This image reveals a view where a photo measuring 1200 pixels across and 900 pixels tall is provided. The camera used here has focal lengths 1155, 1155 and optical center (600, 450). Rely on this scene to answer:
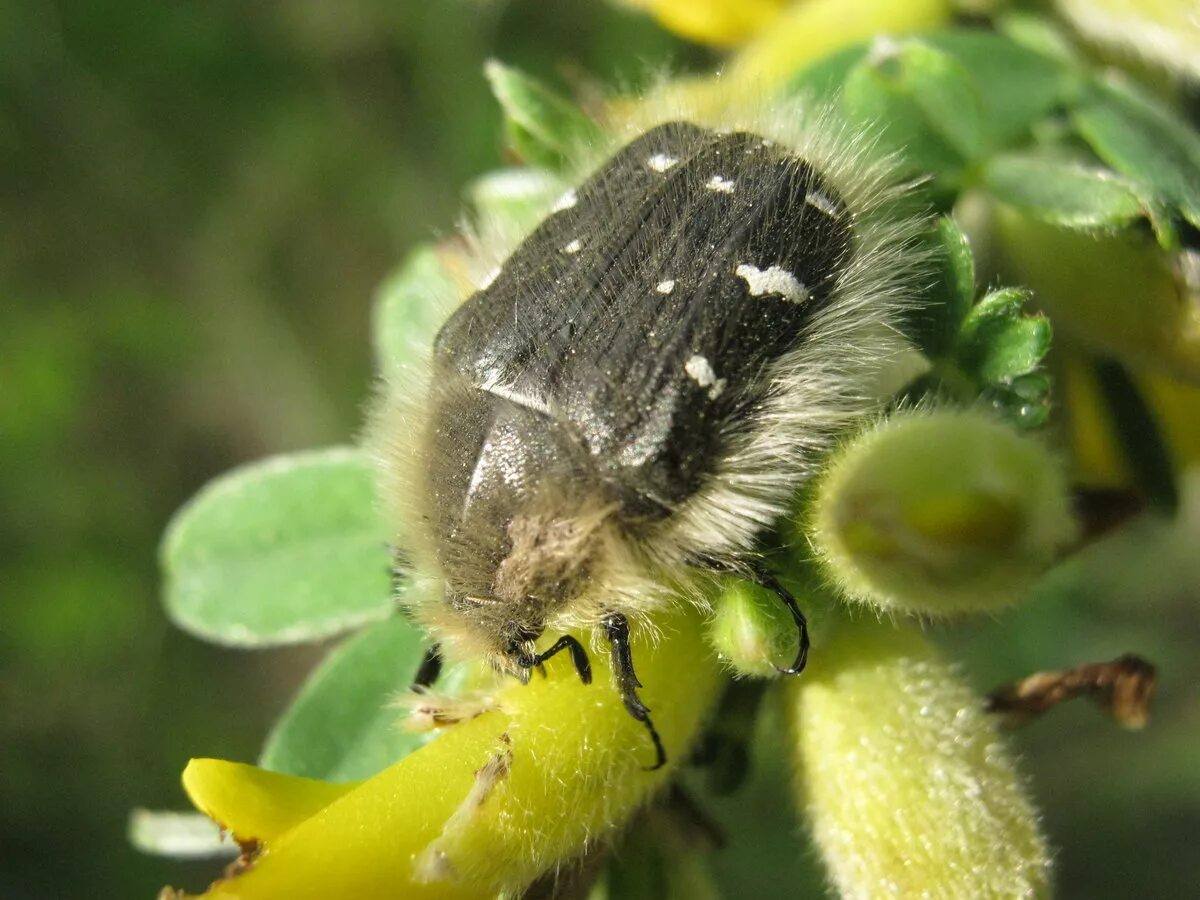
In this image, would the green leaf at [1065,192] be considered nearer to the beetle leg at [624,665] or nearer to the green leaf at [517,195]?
the green leaf at [517,195]

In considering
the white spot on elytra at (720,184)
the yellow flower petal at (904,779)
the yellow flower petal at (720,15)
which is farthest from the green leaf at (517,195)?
the yellow flower petal at (904,779)

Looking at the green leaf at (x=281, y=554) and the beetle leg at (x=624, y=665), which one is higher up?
the beetle leg at (x=624, y=665)

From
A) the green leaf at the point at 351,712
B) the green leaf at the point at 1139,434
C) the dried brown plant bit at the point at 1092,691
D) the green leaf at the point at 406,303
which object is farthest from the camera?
the green leaf at the point at 406,303

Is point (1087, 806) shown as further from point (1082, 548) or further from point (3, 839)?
point (3, 839)

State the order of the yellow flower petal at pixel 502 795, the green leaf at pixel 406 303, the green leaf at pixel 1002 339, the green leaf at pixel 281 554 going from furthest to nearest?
the green leaf at pixel 406 303 < the green leaf at pixel 281 554 < the green leaf at pixel 1002 339 < the yellow flower petal at pixel 502 795

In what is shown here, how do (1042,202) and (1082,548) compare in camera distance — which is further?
(1082,548)

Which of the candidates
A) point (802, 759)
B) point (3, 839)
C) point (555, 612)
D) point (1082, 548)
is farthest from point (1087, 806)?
point (3, 839)

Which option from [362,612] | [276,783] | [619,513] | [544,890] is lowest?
[362,612]

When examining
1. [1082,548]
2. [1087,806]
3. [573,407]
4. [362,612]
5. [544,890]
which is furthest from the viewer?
[1087,806]
